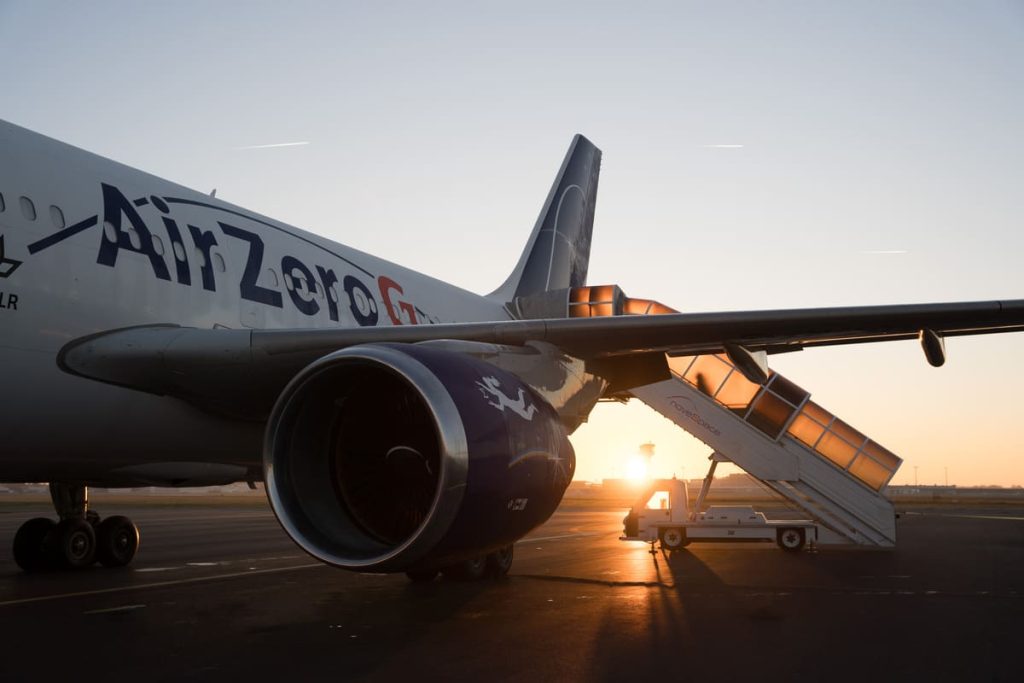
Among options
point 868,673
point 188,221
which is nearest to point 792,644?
point 868,673

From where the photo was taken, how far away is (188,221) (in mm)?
8438

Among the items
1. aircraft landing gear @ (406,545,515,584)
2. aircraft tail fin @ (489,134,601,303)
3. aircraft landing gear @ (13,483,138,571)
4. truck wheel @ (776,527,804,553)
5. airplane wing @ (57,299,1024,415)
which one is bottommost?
truck wheel @ (776,527,804,553)

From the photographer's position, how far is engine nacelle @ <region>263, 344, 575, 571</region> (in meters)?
5.57

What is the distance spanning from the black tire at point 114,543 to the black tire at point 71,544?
0.43ft

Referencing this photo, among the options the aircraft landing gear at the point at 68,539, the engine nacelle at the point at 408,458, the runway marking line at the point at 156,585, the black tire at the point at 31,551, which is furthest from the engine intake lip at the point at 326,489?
the black tire at the point at 31,551

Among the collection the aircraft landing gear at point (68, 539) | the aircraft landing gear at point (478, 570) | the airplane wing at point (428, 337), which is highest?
the airplane wing at point (428, 337)

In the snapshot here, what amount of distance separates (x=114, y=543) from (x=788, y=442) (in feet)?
35.5

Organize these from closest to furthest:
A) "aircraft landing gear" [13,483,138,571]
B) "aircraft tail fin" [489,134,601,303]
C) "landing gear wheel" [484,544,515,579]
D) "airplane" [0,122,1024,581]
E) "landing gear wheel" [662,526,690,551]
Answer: "airplane" [0,122,1024,581] < "landing gear wheel" [484,544,515,579] < "aircraft landing gear" [13,483,138,571] < "aircraft tail fin" [489,134,601,303] < "landing gear wheel" [662,526,690,551]

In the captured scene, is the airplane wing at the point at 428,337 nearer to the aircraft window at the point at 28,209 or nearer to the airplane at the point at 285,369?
the airplane at the point at 285,369

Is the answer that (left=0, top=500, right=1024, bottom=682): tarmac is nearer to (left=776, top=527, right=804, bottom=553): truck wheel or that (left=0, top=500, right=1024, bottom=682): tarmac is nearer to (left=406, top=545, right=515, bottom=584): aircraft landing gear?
(left=406, top=545, right=515, bottom=584): aircraft landing gear

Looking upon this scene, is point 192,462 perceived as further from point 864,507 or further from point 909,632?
point 864,507

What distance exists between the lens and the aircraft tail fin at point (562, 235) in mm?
16125

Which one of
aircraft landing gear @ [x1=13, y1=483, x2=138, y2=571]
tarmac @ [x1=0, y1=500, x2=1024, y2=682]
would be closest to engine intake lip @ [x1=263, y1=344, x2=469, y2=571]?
tarmac @ [x1=0, y1=500, x2=1024, y2=682]

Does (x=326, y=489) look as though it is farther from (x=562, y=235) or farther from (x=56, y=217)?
(x=562, y=235)
